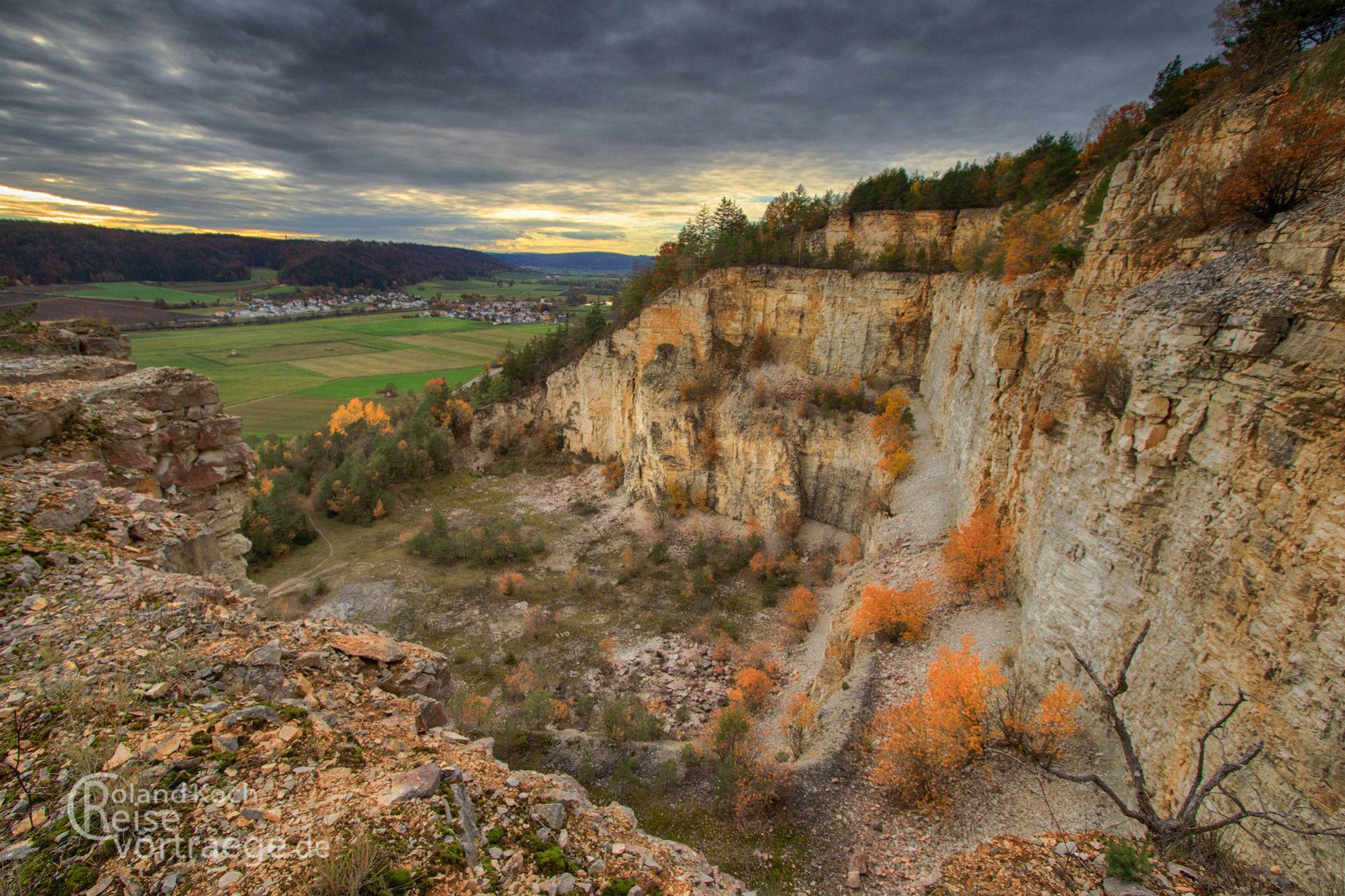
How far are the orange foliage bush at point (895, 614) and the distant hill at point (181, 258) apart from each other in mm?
83313

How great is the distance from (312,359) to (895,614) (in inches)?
3603

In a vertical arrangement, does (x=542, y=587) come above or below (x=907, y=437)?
below

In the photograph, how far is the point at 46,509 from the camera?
282 inches

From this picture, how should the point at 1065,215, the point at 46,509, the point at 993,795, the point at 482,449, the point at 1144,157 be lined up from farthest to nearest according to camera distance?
the point at 482,449, the point at 1065,215, the point at 1144,157, the point at 993,795, the point at 46,509

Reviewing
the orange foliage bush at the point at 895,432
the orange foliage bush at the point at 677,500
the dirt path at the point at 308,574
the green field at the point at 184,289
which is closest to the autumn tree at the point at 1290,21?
the orange foliage bush at the point at 895,432

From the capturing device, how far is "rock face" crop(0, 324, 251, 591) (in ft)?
26.2

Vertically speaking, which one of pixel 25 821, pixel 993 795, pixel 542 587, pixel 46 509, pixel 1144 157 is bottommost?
pixel 542 587

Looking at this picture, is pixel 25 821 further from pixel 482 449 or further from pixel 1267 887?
pixel 482 449

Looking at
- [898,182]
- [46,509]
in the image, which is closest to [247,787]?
[46,509]

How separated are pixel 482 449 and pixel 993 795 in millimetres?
47669

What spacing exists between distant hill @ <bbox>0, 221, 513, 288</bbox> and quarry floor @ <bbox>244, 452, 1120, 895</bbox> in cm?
5620

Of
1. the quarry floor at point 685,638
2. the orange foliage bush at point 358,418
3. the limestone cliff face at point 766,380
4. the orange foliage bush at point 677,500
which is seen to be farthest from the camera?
the orange foliage bush at point 358,418

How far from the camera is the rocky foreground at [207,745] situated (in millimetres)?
3975

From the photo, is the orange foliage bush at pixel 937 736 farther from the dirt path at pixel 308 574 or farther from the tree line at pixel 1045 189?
the dirt path at pixel 308 574
